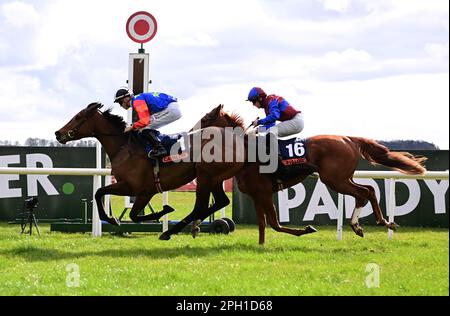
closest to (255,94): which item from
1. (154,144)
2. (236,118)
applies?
(236,118)

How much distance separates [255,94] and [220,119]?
0.52m

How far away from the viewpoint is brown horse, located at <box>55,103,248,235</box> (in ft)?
25.7

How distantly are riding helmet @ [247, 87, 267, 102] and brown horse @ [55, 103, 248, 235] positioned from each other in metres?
0.49

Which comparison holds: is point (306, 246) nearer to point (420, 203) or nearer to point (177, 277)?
point (177, 277)

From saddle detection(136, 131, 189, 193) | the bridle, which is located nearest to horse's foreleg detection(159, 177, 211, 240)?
saddle detection(136, 131, 189, 193)

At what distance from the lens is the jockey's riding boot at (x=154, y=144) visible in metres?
7.85

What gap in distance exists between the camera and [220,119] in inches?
323

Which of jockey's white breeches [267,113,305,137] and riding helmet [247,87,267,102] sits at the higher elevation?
riding helmet [247,87,267,102]

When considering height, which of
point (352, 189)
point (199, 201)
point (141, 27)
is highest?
point (141, 27)

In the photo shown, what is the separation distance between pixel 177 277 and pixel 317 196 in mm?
6529

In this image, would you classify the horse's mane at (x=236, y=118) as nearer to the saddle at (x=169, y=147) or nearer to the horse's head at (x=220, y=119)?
the horse's head at (x=220, y=119)

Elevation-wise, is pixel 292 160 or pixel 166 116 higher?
pixel 166 116

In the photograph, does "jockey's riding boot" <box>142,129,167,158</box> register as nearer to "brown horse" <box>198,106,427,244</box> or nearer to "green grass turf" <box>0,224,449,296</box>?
"brown horse" <box>198,106,427,244</box>

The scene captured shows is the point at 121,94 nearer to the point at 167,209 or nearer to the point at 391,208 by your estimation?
the point at 167,209
